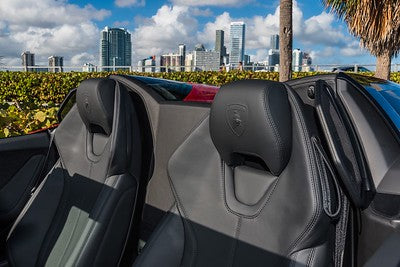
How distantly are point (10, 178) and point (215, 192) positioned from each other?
71.4 inches

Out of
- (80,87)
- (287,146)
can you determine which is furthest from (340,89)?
(80,87)

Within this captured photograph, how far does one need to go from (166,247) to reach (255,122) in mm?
591

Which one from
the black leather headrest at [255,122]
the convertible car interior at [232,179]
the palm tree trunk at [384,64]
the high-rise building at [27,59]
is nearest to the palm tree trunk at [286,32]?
the palm tree trunk at [384,64]

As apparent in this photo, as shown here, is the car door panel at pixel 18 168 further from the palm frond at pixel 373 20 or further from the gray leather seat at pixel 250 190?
the palm frond at pixel 373 20

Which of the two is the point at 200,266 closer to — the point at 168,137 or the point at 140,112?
the point at 168,137

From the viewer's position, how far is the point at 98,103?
7.00 ft

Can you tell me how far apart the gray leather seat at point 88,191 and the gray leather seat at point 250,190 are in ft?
1.17

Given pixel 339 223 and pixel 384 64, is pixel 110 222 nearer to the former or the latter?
pixel 339 223

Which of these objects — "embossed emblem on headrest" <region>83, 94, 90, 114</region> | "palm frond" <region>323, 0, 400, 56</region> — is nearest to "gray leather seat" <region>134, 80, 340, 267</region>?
"embossed emblem on headrest" <region>83, 94, 90, 114</region>

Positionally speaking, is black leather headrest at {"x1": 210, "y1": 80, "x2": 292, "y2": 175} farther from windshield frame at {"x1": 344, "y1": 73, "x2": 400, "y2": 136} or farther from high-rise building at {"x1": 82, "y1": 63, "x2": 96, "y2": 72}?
high-rise building at {"x1": 82, "y1": 63, "x2": 96, "y2": 72}

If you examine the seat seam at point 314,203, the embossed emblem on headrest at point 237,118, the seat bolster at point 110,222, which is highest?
the embossed emblem on headrest at point 237,118

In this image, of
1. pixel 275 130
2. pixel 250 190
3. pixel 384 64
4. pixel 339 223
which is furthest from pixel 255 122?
pixel 384 64

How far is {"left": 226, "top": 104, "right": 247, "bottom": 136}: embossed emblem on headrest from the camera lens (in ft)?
4.87

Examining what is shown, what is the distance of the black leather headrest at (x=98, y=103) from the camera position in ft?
6.95
